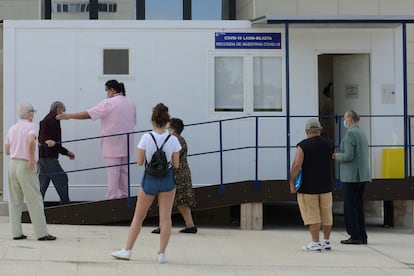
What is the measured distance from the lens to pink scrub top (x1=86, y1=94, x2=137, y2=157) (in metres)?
9.75

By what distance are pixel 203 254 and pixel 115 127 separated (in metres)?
2.82

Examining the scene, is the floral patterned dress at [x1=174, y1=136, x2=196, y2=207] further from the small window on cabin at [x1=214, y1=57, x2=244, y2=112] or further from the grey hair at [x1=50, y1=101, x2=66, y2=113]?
the grey hair at [x1=50, y1=101, x2=66, y2=113]

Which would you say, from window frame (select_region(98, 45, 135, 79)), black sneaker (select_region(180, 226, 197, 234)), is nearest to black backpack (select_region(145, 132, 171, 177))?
black sneaker (select_region(180, 226, 197, 234))

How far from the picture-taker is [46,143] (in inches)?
373

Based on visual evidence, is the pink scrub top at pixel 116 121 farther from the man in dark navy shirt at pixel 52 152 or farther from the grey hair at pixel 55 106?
the man in dark navy shirt at pixel 52 152

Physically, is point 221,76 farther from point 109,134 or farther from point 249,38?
point 109,134

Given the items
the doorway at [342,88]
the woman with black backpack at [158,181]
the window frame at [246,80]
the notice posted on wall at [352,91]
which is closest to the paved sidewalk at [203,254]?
the woman with black backpack at [158,181]

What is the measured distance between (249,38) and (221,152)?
209cm

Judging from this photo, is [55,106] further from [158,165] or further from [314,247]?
[314,247]

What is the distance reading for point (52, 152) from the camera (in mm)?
9750

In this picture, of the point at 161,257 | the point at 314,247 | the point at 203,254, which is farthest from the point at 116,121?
the point at 314,247

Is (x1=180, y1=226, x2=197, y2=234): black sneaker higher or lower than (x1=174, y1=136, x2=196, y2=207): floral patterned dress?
lower

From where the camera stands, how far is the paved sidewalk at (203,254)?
6.96 metres

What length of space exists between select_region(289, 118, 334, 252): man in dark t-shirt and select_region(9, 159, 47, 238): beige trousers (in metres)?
3.17
